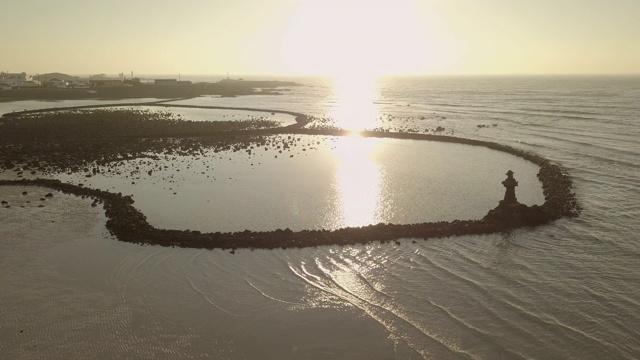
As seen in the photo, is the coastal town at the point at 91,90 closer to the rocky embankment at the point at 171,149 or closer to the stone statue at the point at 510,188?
the rocky embankment at the point at 171,149

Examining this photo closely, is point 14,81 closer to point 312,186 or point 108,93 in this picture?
point 108,93

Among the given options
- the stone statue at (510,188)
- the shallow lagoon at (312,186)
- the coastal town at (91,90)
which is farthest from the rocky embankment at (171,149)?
the coastal town at (91,90)

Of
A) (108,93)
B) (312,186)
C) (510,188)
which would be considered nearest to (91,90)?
(108,93)

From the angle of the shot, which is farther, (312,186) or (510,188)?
(312,186)

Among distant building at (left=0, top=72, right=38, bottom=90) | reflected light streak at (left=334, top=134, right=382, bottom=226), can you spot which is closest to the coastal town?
distant building at (left=0, top=72, right=38, bottom=90)

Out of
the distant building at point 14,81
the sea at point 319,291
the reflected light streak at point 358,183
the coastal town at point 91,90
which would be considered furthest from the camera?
the distant building at point 14,81

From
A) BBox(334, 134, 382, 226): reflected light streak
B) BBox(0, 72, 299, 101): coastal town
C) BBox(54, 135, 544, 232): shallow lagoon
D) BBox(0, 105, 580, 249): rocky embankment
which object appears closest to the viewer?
BBox(0, 105, 580, 249): rocky embankment

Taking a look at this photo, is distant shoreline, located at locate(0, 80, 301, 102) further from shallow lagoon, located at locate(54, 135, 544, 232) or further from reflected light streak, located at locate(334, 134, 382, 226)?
reflected light streak, located at locate(334, 134, 382, 226)
